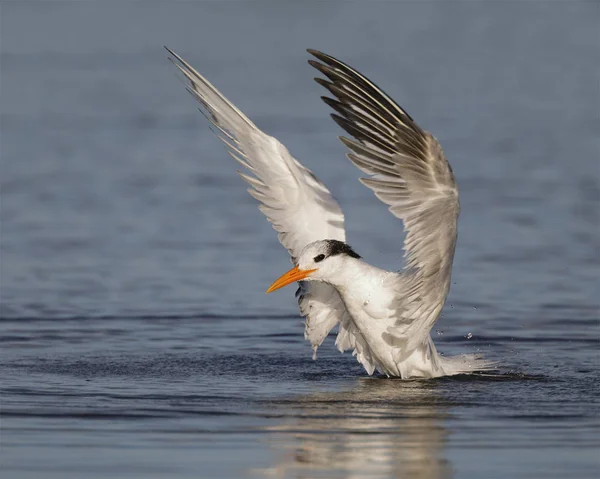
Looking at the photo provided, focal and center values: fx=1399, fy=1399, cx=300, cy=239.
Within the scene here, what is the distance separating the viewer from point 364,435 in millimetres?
8547

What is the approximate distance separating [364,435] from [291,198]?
286 centimetres

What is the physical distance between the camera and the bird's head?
33.1ft

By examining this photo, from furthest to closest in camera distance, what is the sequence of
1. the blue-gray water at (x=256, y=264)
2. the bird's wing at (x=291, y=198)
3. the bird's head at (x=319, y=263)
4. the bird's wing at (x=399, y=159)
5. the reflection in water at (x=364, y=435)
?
the bird's wing at (x=291, y=198) < the bird's head at (x=319, y=263) < the bird's wing at (x=399, y=159) < the blue-gray water at (x=256, y=264) < the reflection in water at (x=364, y=435)

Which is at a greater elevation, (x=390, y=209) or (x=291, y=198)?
(x=291, y=198)

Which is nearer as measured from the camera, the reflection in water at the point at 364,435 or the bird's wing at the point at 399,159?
the reflection in water at the point at 364,435

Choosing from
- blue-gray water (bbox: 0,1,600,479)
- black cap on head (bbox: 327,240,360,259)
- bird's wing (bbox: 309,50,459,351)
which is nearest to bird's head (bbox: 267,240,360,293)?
black cap on head (bbox: 327,240,360,259)

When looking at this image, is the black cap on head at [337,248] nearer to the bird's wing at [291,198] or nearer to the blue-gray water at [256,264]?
the bird's wing at [291,198]

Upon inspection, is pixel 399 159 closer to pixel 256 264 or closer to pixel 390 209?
pixel 390 209

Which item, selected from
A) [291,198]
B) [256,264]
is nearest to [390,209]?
[291,198]

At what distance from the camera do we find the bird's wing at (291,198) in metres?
10.9

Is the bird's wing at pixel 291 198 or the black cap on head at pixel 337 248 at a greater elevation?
the bird's wing at pixel 291 198

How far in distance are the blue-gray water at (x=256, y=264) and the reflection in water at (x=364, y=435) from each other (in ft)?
0.08

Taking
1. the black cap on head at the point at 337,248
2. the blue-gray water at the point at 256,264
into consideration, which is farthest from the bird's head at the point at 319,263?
the blue-gray water at the point at 256,264

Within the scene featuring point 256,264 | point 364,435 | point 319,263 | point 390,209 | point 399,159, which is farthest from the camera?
point 256,264
